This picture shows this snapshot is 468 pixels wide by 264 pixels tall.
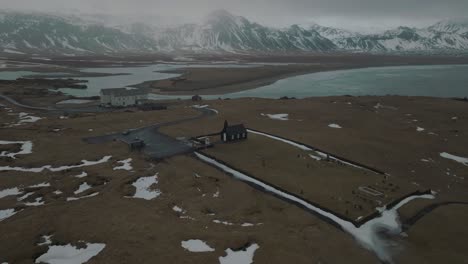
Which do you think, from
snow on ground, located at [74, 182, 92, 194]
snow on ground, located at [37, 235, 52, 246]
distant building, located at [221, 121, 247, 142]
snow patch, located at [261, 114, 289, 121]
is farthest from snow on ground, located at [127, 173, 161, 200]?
snow patch, located at [261, 114, 289, 121]

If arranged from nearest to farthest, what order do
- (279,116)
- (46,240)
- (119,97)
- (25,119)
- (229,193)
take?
(46,240)
(229,193)
(25,119)
(279,116)
(119,97)

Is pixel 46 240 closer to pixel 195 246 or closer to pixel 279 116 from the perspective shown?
pixel 195 246

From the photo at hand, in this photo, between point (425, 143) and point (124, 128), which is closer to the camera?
point (425, 143)

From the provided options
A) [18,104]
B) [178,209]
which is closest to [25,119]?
[18,104]

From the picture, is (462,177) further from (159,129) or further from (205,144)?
(159,129)

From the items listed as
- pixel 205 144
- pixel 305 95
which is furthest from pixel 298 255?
pixel 305 95

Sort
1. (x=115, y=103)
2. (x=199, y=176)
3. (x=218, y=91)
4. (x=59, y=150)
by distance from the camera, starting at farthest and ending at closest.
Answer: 1. (x=218, y=91)
2. (x=115, y=103)
3. (x=59, y=150)
4. (x=199, y=176)

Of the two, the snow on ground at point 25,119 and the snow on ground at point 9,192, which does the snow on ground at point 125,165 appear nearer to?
the snow on ground at point 9,192
